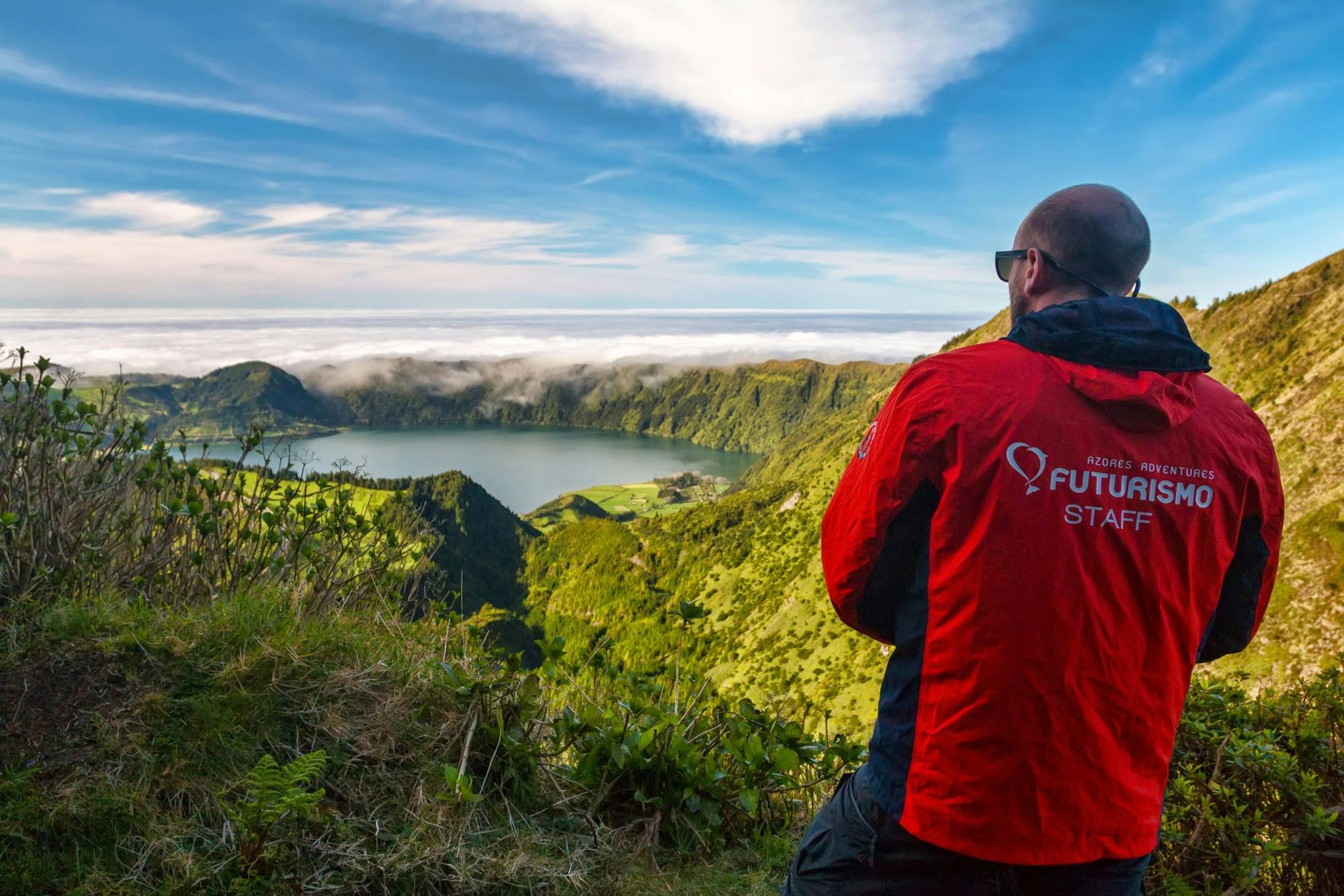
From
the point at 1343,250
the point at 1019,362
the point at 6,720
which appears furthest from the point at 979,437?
the point at 1343,250

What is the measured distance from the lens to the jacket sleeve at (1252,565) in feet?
5.53

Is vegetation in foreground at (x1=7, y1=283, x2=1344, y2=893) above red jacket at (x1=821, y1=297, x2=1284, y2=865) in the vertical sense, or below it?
below

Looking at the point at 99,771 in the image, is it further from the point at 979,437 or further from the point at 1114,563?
the point at 1114,563

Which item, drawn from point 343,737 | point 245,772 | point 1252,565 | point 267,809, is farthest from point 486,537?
point 1252,565

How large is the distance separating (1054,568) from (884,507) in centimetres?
36

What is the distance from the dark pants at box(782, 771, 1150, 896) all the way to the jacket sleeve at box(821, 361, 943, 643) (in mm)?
441

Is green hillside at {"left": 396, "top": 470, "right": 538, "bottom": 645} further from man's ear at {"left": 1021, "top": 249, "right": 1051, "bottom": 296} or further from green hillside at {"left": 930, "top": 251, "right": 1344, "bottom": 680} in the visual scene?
man's ear at {"left": 1021, "top": 249, "right": 1051, "bottom": 296}

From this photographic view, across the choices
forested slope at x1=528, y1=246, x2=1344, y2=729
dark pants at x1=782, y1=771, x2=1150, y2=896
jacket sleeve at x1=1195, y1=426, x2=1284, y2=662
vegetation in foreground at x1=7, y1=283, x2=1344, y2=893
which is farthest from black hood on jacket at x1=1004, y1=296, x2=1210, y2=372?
forested slope at x1=528, y1=246, x2=1344, y2=729

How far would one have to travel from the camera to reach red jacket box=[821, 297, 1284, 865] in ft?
4.71

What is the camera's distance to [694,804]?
2.79 meters

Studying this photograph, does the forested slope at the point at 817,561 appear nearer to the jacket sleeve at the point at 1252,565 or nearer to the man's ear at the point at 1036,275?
the jacket sleeve at the point at 1252,565

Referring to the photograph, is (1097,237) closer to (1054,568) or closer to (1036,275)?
(1036,275)

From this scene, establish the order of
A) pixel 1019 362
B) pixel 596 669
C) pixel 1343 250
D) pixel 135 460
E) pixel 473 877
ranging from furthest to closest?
pixel 1343 250 < pixel 135 460 < pixel 596 669 < pixel 473 877 < pixel 1019 362

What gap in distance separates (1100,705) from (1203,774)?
1.91 m
